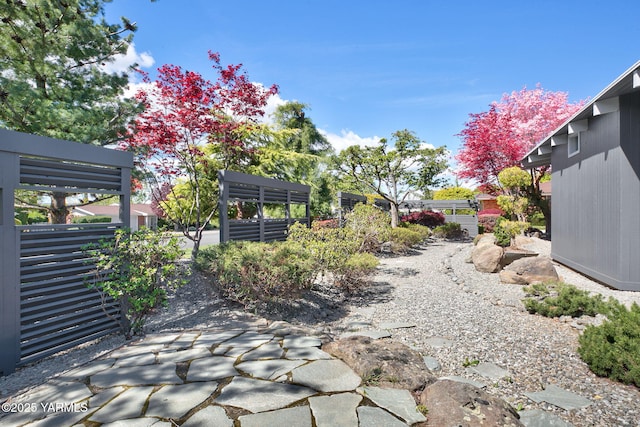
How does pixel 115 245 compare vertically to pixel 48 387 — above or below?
above

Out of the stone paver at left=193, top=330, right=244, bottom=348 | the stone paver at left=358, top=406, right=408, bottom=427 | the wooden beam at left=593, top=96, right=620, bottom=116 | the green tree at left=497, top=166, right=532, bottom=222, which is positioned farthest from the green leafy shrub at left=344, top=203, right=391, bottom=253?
the stone paver at left=358, top=406, right=408, bottom=427

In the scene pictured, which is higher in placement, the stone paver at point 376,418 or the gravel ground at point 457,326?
the stone paver at point 376,418

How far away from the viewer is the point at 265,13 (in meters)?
6.48

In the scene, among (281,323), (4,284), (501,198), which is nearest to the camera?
(4,284)

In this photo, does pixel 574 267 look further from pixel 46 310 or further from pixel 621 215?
pixel 46 310

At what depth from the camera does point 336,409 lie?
6.46ft

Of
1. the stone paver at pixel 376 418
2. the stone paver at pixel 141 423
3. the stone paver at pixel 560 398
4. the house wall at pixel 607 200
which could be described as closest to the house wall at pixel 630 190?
the house wall at pixel 607 200

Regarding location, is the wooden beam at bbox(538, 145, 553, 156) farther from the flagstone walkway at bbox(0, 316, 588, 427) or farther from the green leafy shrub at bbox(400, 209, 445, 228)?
the green leafy shrub at bbox(400, 209, 445, 228)

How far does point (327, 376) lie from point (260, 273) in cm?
201

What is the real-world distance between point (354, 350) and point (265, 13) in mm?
6501

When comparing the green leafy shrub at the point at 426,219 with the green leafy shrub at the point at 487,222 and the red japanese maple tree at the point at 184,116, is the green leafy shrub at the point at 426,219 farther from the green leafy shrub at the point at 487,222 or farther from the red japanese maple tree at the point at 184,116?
the red japanese maple tree at the point at 184,116

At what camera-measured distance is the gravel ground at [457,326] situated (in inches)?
95.4

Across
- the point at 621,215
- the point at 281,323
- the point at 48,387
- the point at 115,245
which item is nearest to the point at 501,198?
the point at 621,215

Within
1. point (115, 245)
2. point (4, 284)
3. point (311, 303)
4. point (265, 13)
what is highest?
point (265, 13)
